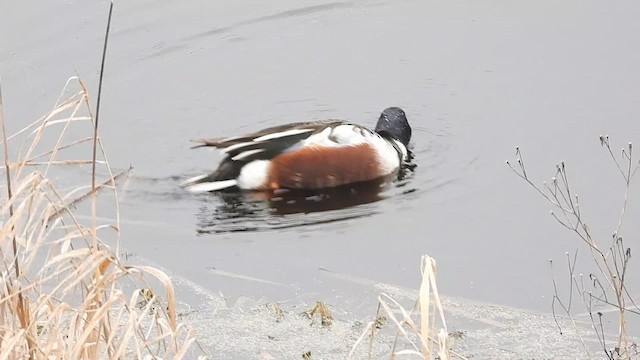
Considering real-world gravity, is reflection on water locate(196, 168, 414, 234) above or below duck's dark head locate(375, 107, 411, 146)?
below

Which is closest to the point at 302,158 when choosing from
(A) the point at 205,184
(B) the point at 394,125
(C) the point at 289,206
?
(C) the point at 289,206

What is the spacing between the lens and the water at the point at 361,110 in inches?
273

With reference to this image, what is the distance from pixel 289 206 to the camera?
8.08 m

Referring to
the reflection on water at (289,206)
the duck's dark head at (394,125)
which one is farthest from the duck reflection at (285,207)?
the duck's dark head at (394,125)

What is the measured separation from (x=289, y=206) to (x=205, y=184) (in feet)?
1.91

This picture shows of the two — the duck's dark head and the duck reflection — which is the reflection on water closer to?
the duck reflection

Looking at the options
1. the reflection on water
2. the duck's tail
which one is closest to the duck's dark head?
the reflection on water

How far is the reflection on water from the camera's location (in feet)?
25.1

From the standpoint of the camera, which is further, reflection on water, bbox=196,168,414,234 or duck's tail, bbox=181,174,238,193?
duck's tail, bbox=181,174,238,193

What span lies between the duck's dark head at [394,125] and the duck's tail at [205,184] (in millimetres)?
1209

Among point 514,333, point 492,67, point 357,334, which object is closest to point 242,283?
point 357,334

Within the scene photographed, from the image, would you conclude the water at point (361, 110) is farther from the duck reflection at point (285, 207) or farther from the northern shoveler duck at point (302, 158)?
the northern shoveler duck at point (302, 158)

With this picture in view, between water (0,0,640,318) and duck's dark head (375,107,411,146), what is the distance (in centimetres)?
17

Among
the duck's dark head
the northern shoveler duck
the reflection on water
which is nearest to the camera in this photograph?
the reflection on water
